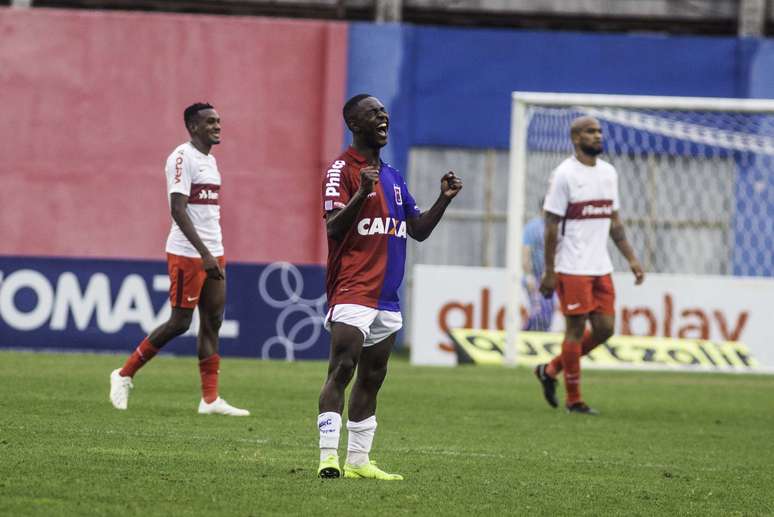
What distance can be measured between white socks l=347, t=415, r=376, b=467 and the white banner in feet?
37.1

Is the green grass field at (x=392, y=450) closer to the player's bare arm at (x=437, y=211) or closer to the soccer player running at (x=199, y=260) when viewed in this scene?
the soccer player running at (x=199, y=260)

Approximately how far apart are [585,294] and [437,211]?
15.9 ft

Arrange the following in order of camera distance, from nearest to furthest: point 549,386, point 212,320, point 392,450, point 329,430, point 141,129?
point 329,430, point 392,450, point 212,320, point 549,386, point 141,129

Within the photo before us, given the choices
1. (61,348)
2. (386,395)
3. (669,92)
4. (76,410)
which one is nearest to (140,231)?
(61,348)

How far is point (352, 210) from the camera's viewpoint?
6.85m

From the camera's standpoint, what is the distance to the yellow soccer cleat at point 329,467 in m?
7.06

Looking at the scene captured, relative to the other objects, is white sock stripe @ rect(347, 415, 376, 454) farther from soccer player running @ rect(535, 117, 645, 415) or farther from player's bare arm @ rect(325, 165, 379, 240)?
soccer player running @ rect(535, 117, 645, 415)

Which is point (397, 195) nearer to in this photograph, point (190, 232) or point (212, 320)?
point (190, 232)

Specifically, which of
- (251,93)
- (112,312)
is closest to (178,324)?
(112,312)

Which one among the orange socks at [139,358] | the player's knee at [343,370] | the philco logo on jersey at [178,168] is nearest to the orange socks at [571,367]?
the orange socks at [139,358]

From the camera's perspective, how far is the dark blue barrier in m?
17.8

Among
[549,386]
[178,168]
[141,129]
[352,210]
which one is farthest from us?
[141,129]

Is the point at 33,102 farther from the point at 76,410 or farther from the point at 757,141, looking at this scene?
the point at 76,410

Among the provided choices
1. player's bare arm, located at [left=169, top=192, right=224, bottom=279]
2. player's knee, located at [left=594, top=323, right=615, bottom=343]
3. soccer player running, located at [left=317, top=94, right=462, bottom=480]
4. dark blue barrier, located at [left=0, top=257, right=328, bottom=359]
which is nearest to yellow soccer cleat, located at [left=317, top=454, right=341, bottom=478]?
soccer player running, located at [left=317, top=94, right=462, bottom=480]
